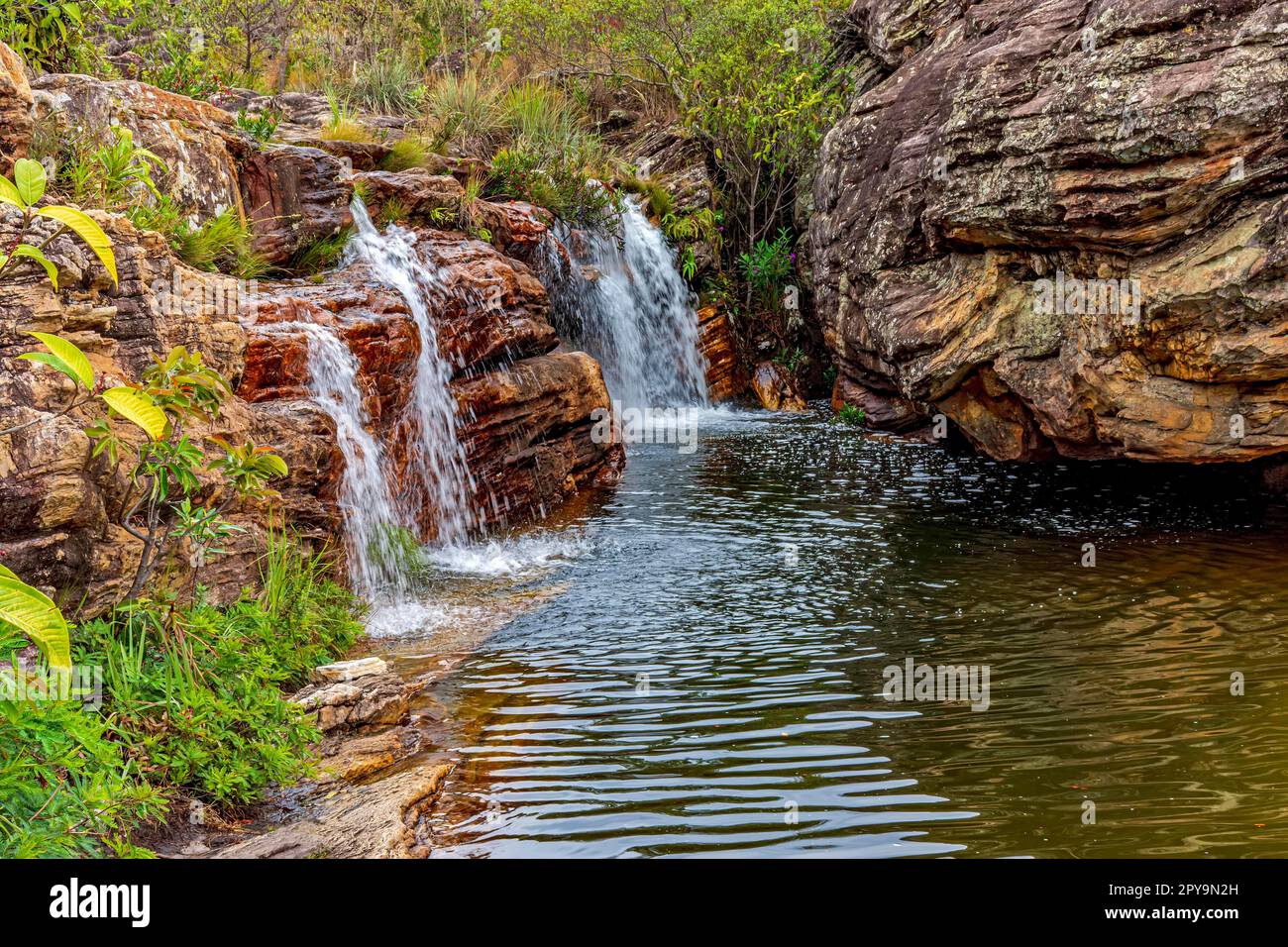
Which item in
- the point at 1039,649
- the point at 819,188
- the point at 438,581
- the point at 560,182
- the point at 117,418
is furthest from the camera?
the point at 560,182

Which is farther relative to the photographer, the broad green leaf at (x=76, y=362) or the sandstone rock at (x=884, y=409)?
the sandstone rock at (x=884, y=409)

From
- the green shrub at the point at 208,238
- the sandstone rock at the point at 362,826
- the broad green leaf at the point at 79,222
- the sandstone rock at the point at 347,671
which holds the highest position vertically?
the green shrub at the point at 208,238

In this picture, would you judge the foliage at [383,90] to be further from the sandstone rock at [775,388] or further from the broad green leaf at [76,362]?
the broad green leaf at [76,362]

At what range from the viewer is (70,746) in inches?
148

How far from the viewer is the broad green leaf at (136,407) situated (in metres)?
3.63

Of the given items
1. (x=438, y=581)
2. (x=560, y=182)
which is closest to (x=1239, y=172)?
(x=438, y=581)

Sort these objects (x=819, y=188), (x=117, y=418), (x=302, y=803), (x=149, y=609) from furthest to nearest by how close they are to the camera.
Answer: (x=819, y=188)
(x=117, y=418)
(x=149, y=609)
(x=302, y=803)

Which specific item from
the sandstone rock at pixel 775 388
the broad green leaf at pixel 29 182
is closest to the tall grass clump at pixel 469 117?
the sandstone rock at pixel 775 388

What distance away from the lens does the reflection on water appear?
4.11 meters

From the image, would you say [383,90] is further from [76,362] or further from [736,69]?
[76,362]

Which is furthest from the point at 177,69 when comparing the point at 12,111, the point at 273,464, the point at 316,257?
the point at 273,464

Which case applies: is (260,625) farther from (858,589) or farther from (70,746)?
(858,589)

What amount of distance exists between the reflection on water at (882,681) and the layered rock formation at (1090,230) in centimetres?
114
